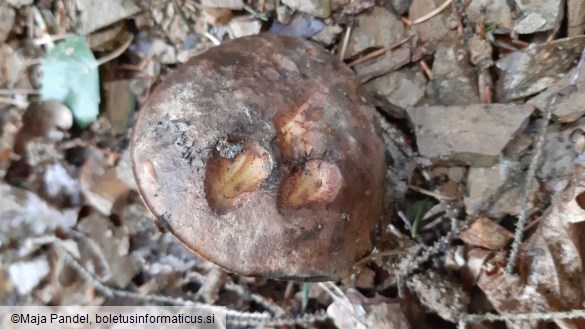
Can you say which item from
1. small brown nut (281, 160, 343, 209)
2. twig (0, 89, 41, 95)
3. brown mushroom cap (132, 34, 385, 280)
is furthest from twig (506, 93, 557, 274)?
twig (0, 89, 41, 95)

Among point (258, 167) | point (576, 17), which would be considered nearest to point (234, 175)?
point (258, 167)

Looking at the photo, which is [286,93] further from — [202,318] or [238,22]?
[202,318]

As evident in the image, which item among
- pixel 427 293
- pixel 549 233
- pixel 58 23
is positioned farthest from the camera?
pixel 58 23

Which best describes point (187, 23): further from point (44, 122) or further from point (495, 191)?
point (495, 191)

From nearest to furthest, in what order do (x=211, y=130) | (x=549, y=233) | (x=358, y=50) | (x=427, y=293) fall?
(x=211, y=130), (x=549, y=233), (x=427, y=293), (x=358, y=50)

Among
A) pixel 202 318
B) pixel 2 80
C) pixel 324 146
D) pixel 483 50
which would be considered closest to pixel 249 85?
pixel 324 146

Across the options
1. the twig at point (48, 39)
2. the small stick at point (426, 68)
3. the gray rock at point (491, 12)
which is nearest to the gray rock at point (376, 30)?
the small stick at point (426, 68)

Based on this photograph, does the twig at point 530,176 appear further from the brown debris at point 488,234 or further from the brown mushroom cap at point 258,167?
the brown mushroom cap at point 258,167

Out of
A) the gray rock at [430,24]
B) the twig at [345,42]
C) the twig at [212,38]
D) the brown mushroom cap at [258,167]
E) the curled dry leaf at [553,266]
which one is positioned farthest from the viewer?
the twig at [212,38]
